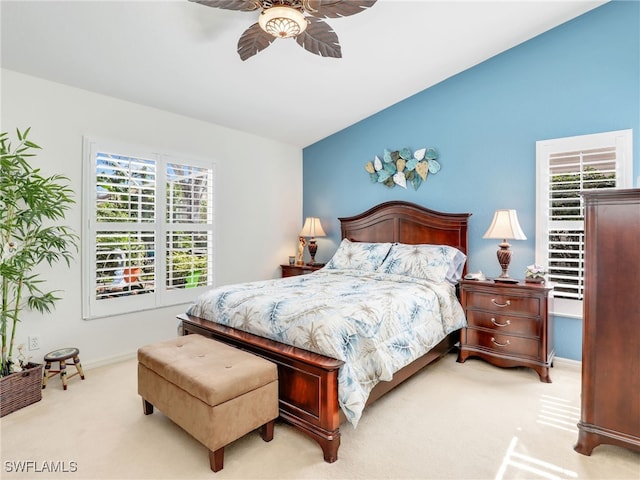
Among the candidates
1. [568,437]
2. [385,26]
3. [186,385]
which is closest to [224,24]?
[385,26]

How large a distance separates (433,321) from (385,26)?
258cm

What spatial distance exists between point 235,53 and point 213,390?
9.12 feet

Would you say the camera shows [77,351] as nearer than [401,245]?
Yes

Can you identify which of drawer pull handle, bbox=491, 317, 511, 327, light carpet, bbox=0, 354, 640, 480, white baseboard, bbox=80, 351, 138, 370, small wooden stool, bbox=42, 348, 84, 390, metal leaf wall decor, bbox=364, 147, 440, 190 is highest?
metal leaf wall decor, bbox=364, 147, 440, 190

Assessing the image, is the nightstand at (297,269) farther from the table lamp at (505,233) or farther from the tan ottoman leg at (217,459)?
the tan ottoman leg at (217,459)

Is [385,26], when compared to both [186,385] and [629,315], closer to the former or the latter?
[629,315]

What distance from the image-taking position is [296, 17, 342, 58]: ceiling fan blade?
2266mm

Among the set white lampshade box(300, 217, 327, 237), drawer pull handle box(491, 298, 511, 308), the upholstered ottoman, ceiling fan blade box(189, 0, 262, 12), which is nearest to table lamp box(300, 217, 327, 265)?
white lampshade box(300, 217, 327, 237)

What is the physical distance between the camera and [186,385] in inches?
77.7

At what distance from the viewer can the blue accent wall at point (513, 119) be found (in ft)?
10.4

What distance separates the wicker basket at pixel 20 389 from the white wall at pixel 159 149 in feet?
1.54

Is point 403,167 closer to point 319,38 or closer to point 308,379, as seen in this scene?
point 319,38

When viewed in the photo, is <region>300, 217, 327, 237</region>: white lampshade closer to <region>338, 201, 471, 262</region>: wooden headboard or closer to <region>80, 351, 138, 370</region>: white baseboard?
<region>338, 201, 471, 262</region>: wooden headboard

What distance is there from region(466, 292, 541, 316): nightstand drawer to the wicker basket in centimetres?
369
